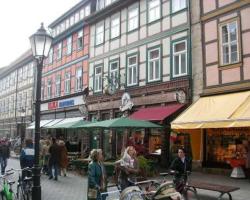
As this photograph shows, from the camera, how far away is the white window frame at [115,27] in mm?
25641

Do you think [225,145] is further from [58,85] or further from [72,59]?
[58,85]

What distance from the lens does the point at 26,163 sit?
13625mm

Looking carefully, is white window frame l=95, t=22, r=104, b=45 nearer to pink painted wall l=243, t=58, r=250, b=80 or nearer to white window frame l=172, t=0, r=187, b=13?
white window frame l=172, t=0, r=187, b=13

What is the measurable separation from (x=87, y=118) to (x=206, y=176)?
1360 cm

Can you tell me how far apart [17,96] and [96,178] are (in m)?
42.4

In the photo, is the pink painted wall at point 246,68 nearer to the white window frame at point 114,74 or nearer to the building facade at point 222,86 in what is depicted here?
the building facade at point 222,86

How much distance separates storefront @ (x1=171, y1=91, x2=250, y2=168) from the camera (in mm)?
14902

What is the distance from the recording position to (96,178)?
8.73m

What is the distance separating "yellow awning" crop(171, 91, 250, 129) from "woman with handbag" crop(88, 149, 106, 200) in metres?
6.75

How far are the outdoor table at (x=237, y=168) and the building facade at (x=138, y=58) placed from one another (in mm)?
3860

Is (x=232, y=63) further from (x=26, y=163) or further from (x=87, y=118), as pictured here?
(x=87, y=118)

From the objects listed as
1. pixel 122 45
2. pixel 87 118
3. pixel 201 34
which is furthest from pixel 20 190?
pixel 87 118

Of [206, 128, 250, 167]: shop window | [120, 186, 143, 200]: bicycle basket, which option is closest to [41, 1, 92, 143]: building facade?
[206, 128, 250, 167]: shop window

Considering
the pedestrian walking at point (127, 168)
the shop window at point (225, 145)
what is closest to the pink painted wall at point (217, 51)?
the shop window at point (225, 145)
